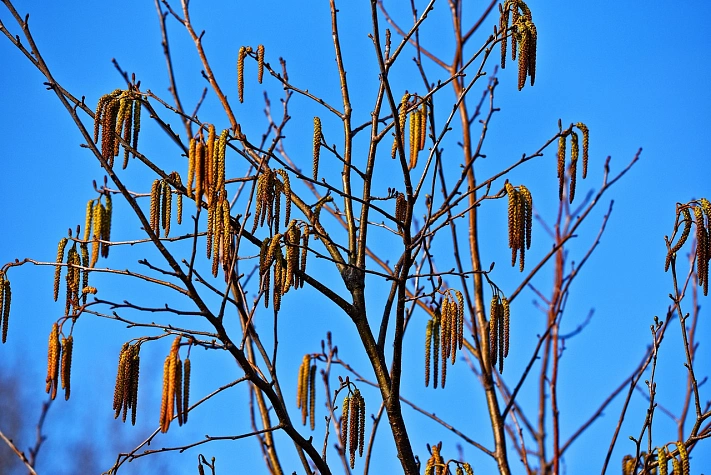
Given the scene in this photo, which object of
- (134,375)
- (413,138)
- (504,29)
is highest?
(504,29)

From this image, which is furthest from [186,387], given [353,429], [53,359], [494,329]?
[494,329]

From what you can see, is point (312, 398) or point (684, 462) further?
point (312, 398)

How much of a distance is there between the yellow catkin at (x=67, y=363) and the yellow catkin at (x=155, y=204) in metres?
0.42

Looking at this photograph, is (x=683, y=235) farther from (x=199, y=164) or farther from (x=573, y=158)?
(x=199, y=164)

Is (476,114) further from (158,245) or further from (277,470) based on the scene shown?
(158,245)

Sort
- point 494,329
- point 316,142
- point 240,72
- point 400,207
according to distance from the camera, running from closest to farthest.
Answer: point 494,329
point 316,142
point 240,72
point 400,207

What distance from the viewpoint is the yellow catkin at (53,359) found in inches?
100

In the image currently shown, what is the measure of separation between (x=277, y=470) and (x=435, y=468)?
101cm

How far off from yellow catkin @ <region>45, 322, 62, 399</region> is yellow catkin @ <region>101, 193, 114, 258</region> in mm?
323

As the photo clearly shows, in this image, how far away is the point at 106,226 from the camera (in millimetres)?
2807

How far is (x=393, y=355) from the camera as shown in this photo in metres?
2.81

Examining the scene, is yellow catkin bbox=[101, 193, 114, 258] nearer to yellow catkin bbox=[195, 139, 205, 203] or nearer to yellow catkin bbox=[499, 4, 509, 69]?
yellow catkin bbox=[195, 139, 205, 203]

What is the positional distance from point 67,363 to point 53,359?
0.05 meters

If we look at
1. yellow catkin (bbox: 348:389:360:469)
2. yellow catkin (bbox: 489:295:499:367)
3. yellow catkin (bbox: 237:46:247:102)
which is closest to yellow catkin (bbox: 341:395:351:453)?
yellow catkin (bbox: 348:389:360:469)
